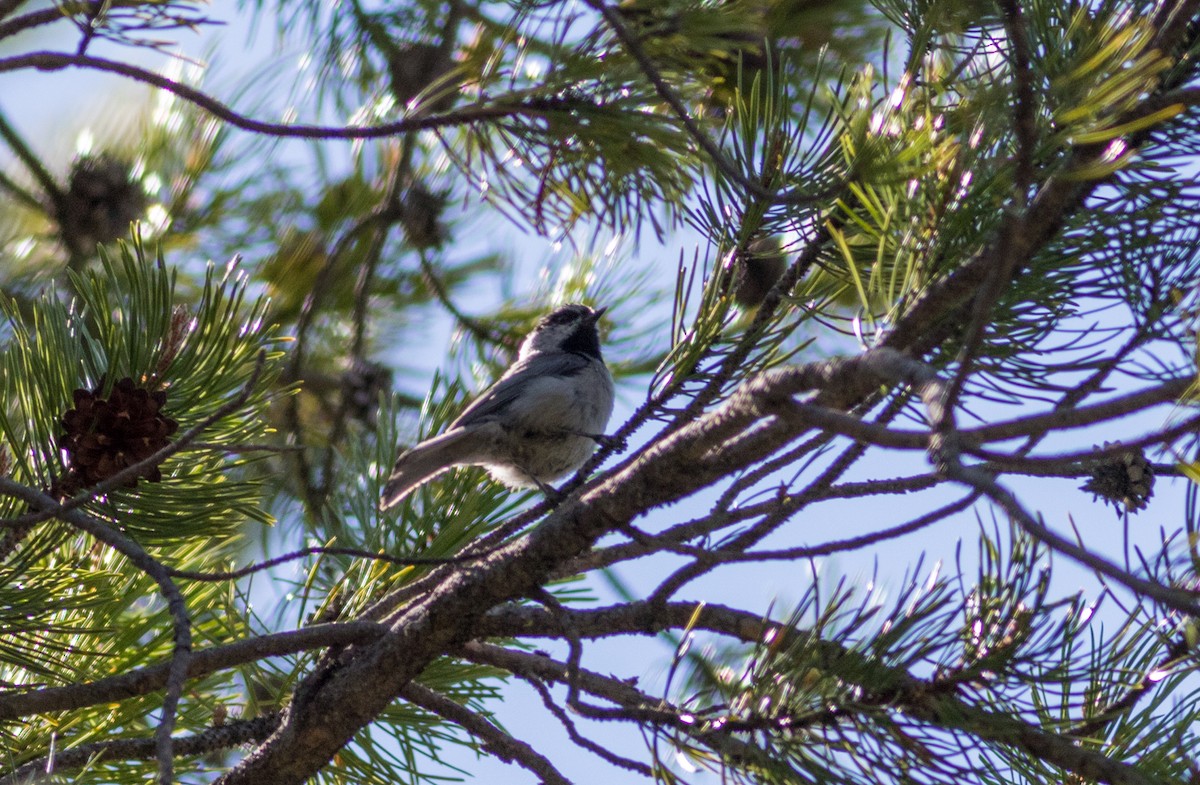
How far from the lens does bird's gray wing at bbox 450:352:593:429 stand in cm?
380

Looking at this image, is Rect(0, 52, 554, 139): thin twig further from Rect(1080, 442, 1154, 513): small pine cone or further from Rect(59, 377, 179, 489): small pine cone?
Rect(1080, 442, 1154, 513): small pine cone

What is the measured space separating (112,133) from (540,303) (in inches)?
59.2

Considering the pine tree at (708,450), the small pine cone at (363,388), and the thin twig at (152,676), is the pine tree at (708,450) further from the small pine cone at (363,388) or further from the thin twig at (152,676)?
the small pine cone at (363,388)

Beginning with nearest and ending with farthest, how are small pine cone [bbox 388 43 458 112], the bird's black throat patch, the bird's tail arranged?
the bird's tail → small pine cone [bbox 388 43 458 112] → the bird's black throat patch

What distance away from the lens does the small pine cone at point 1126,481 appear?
1.79 m

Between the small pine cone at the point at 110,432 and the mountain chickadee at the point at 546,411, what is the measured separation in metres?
1.91

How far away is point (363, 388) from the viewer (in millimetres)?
4016

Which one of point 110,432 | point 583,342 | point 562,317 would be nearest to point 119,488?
point 110,432

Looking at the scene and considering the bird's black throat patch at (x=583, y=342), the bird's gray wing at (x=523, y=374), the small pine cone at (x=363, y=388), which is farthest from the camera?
the bird's black throat patch at (x=583, y=342)

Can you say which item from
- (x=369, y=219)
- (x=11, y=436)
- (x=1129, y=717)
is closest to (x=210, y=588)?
(x=11, y=436)

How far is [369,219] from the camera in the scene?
4055mm

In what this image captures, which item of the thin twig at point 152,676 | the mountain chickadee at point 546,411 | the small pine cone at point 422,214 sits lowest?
the thin twig at point 152,676

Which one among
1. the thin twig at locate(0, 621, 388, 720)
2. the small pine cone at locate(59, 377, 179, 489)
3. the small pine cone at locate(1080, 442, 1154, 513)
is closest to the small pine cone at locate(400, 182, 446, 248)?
the small pine cone at locate(59, 377, 179, 489)

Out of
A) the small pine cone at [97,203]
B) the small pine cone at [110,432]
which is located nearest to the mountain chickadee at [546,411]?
the small pine cone at [97,203]
